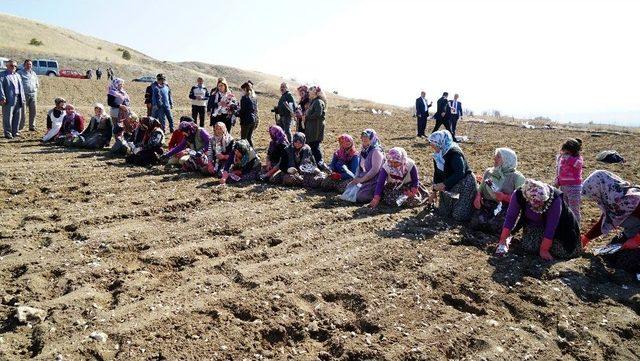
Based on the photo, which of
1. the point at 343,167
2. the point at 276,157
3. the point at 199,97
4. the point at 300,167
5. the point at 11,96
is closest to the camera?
the point at 343,167

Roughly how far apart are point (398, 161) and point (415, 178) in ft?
1.13

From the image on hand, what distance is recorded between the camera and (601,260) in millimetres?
4859

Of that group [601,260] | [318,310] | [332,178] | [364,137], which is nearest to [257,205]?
[332,178]

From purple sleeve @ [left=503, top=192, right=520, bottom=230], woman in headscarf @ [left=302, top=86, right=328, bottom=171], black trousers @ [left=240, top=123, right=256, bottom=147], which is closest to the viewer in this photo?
purple sleeve @ [left=503, top=192, right=520, bottom=230]

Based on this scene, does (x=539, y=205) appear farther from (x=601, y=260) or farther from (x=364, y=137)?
(x=364, y=137)

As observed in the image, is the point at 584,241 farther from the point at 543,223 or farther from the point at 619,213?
the point at 543,223

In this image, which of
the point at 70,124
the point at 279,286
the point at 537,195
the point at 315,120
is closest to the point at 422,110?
the point at 315,120

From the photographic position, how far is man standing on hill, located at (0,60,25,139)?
979 cm

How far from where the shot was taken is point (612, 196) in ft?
15.9

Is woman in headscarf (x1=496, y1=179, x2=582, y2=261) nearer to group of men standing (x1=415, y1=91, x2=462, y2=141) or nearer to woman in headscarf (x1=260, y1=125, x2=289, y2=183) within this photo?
woman in headscarf (x1=260, y1=125, x2=289, y2=183)

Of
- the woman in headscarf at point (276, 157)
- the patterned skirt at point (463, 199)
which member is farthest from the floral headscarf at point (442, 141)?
the woman in headscarf at point (276, 157)

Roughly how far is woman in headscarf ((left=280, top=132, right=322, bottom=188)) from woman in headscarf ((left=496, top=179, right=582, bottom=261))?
3.14 m

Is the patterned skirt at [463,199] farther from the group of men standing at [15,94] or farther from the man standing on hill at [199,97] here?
the group of men standing at [15,94]

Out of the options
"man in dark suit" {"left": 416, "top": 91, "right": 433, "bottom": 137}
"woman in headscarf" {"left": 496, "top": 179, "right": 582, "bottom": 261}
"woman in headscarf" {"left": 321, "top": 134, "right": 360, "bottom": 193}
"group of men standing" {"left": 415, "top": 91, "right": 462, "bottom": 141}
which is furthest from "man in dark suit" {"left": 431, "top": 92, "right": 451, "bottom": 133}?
"woman in headscarf" {"left": 496, "top": 179, "right": 582, "bottom": 261}
